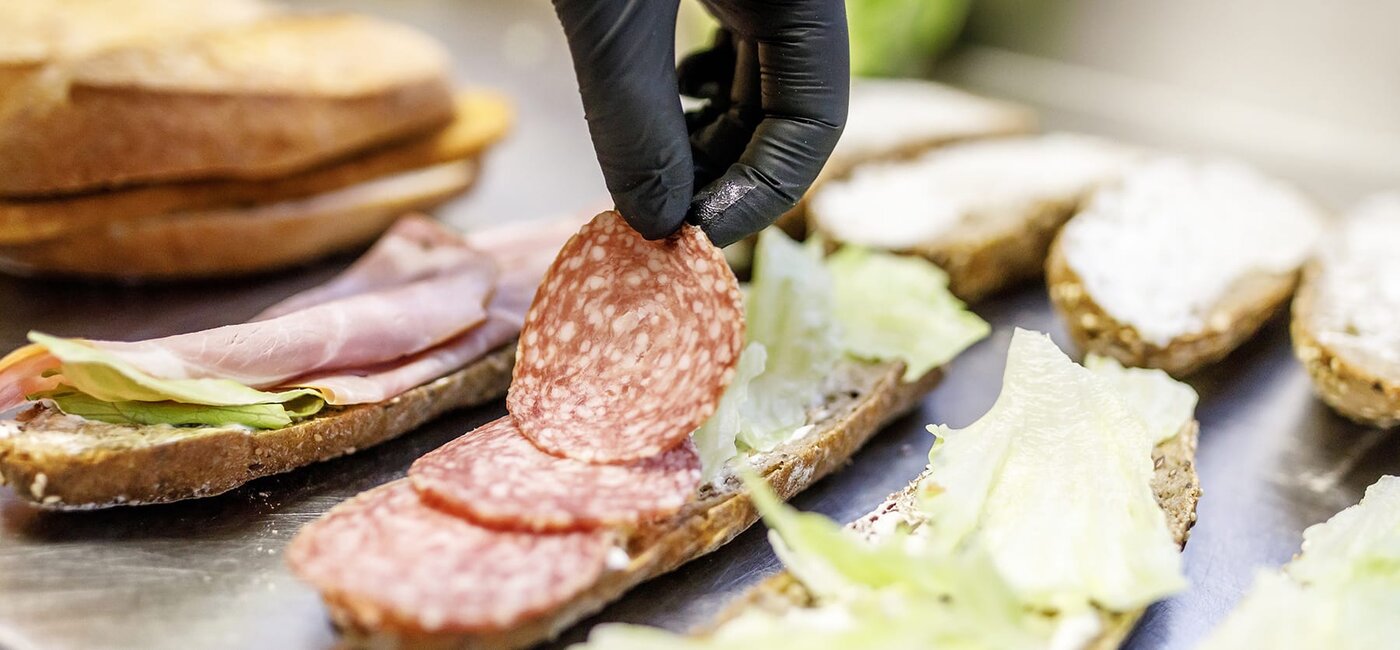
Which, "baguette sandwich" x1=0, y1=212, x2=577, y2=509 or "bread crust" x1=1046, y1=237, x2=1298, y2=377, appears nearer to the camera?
"baguette sandwich" x1=0, y1=212, x2=577, y2=509

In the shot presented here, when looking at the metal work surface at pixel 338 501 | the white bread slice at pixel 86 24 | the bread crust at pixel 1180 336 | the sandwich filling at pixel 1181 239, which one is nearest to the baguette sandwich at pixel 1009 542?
the metal work surface at pixel 338 501

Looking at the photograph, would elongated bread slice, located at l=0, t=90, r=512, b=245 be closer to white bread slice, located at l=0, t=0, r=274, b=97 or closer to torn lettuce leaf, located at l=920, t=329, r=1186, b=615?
white bread slice, located at l=0, t=0, r=274, b=97

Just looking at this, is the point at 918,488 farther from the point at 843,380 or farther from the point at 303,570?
the point at 303,570

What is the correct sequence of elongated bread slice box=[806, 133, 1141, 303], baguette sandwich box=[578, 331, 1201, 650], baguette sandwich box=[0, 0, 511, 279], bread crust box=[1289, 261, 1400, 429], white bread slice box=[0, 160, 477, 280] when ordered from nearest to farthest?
baguette sandwich box=[578, 331, 1201, 650]
bread crust box=[1289, 261, 1400, 429]
baguette sandwich box=[0, 0, 511, 279]
white bread slice box=[0, 160, 477, 280]
elongated bread slice box=[806, 133, 1141, 303]

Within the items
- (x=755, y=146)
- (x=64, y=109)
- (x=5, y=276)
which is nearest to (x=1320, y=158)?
(x=755, y=146)

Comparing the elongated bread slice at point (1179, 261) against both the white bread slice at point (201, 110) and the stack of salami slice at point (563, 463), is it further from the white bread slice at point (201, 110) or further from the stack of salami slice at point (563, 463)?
the white bread slice at point (201, 110)

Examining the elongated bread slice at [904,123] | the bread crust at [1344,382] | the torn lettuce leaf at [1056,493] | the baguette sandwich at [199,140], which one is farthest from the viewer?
the elongated bread slice at [904,123]

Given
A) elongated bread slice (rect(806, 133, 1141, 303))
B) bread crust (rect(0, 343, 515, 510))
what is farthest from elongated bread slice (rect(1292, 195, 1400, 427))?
bread crust (rect(0, 343, 515, 510))
